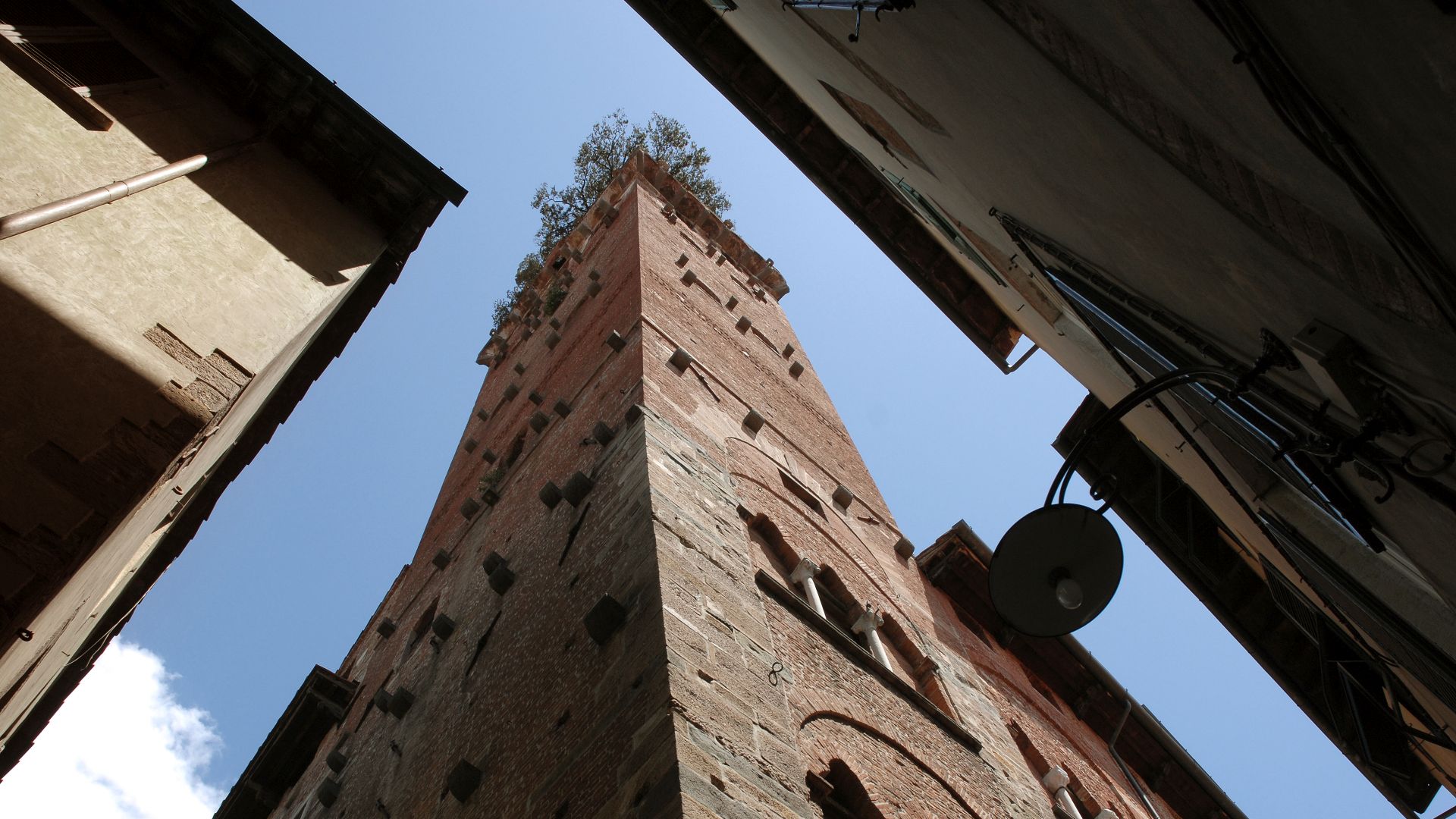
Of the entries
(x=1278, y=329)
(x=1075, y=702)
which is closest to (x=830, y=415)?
(x=1075, y=702)

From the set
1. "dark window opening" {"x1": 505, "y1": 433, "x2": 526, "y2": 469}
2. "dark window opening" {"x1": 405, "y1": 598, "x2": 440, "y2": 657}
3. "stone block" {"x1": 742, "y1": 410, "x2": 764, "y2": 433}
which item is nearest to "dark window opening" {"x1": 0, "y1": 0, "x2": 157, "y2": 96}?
"dark window opening" {"x1": 405, "y1": 598, "x2": 440, "y2": 657}

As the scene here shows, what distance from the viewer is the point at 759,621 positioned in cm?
678

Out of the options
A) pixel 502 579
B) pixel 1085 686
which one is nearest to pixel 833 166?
pixel 502 579

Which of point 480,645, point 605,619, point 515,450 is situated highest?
point 605,619

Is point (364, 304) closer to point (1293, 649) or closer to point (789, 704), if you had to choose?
point (789, 704)

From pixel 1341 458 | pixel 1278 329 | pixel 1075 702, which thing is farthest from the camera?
pixel 1075 702

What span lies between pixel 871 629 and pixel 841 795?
263cm

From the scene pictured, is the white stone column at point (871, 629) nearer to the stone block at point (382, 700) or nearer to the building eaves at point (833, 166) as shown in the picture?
the stone block at point (382, 700)

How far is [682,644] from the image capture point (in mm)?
5688

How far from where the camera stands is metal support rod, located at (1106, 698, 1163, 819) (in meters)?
12.9

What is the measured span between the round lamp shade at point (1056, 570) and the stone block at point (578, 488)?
4.73m

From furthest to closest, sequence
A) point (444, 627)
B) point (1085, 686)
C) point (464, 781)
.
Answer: point (1085, 686)
point (444, 627)
point (464, 781)

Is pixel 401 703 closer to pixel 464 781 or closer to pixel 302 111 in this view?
pixel 464 781

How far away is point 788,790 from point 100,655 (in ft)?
15.1
